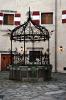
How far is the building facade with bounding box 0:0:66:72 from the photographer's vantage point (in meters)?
32.7

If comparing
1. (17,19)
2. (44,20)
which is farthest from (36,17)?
(17,19)

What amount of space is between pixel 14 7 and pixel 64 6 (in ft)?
15.8

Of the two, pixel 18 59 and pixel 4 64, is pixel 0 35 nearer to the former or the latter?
pixel 4 64

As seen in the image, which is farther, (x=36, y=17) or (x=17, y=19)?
(x=17, y=19)

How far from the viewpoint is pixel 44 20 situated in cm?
3362

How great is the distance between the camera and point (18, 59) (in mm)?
23766

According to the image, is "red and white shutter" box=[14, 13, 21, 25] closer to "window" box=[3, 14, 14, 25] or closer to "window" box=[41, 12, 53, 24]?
"window" box=[3, 14, 14, 25]

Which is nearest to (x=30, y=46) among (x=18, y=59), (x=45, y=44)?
(x=45, y=44)

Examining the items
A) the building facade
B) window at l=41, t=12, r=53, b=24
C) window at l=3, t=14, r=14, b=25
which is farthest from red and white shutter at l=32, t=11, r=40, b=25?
window at l=3, t=14, r=14, b=25

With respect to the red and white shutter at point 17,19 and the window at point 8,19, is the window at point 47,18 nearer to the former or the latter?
the red and white shutter at point 17,19

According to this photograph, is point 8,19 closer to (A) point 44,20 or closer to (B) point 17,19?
(B) point 17,19

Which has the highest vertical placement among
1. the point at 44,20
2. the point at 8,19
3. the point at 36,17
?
the point at 36,17

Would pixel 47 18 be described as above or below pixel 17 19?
above

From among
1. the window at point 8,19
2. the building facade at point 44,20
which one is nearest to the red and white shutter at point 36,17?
the building facade at point 44,20
